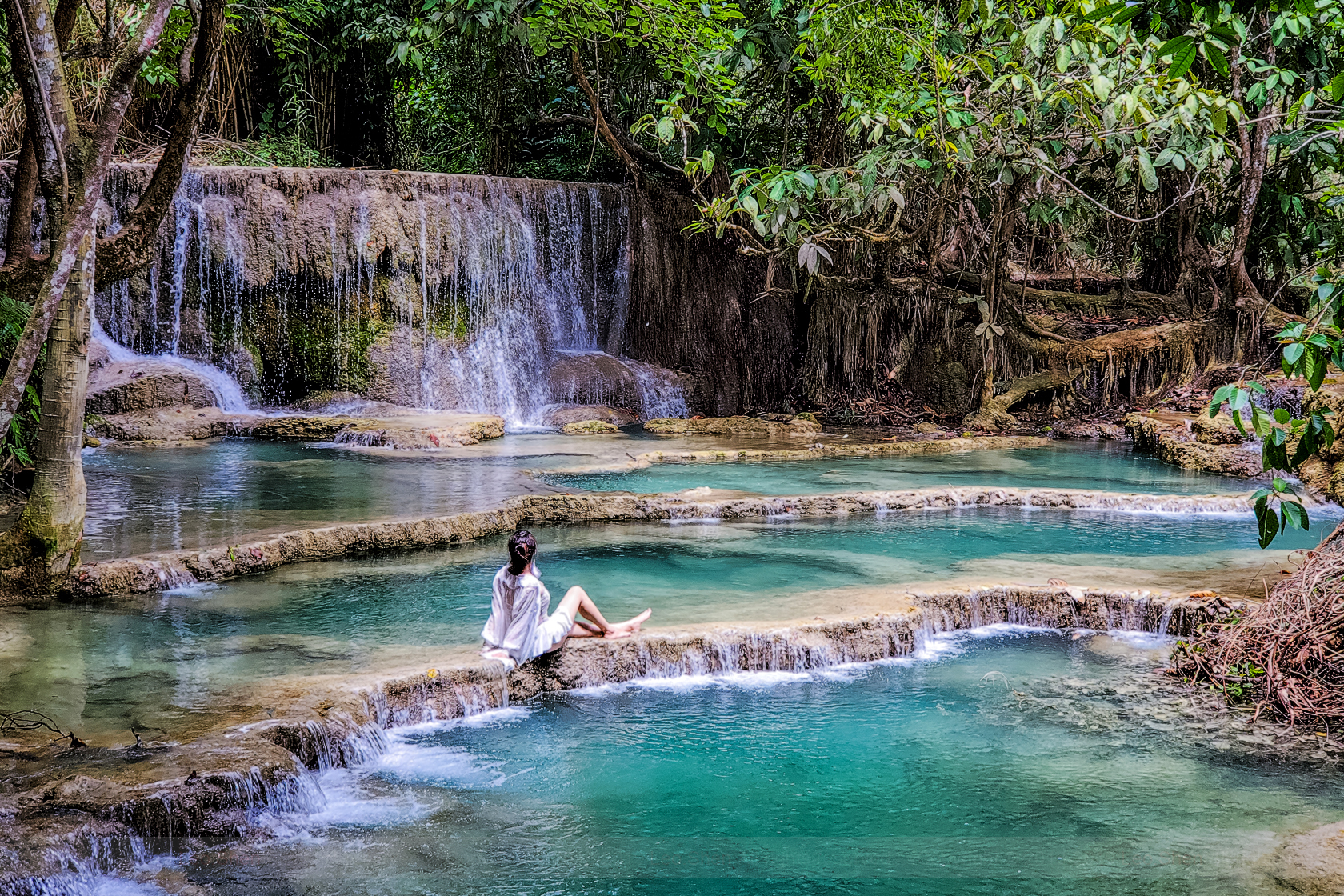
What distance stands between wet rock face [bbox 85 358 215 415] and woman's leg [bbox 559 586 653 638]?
9.24 meters

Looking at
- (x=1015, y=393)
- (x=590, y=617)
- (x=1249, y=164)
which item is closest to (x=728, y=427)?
(x=1015, y=393)

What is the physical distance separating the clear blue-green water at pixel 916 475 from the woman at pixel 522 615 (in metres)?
4.36

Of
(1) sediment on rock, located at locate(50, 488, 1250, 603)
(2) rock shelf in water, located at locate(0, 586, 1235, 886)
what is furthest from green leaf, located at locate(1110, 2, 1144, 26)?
(1) sediment on rock, located at locate(50, 488, 1250, 603)

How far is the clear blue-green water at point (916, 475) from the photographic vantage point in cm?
1101

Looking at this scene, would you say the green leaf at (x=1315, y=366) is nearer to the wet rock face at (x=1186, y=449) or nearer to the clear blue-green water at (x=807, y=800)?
the clear blue-green water at (x=807, y=800)

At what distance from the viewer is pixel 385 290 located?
1580 centimetres

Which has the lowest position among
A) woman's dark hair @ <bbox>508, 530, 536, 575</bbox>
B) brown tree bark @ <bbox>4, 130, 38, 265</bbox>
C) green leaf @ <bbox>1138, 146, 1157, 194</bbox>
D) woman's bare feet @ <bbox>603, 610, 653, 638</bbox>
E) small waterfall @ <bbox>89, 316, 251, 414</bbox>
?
woman's bare feet @ <bbox>603, 610, 653, 638</bbox>

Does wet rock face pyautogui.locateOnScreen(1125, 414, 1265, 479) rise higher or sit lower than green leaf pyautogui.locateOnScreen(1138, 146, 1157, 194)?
lower

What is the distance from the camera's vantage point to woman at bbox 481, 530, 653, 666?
5594mm

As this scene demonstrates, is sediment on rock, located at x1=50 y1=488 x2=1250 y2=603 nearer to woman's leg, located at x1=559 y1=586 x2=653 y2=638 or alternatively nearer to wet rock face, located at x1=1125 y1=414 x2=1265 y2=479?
wet rock face, located at x1=1125 y1=414 x2=1265 y2=479

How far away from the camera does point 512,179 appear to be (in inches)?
667

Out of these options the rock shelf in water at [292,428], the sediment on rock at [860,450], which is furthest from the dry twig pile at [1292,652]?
the rock shelf in water at [292,428]

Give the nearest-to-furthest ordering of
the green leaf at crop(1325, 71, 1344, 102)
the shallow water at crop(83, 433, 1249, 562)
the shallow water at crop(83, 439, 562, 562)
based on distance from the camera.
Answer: the green leaf at crop(1325, 71, 1344, 102), the shallow water at crop(83, 439, 562, 562), the shallow water at crop(83, 433, 1249, 562)

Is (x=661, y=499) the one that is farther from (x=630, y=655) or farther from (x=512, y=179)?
(x=512, y=179)
